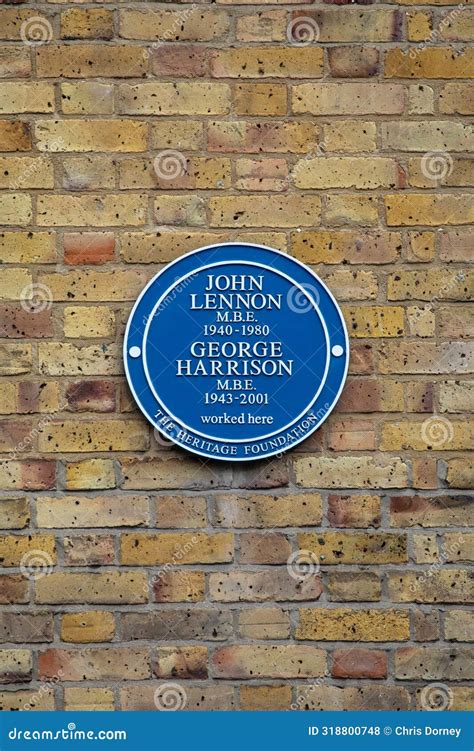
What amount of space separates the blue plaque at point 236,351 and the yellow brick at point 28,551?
429 mm

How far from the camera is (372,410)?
117 inches

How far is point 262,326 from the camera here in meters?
2.96

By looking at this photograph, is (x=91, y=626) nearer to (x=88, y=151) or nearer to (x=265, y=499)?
(x=265, y=499)

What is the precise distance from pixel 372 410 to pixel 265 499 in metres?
0.37

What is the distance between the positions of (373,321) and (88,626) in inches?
43.0

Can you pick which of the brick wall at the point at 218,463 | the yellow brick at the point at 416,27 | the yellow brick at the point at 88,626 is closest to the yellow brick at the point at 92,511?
the brick wall at the point at 218,463

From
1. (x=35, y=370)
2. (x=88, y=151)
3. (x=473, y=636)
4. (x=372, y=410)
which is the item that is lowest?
(x=473, y=636)

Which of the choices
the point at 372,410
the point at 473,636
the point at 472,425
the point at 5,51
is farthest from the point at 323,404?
the point at 5,51

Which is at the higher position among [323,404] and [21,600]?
[323,404]

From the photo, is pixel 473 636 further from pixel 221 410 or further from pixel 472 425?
pixel 221 410

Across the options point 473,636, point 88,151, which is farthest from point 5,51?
point 473,636

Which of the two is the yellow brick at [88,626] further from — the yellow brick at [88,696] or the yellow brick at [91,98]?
the yellow brick at [91,98]

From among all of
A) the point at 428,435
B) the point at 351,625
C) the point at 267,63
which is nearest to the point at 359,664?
the point at 351,625

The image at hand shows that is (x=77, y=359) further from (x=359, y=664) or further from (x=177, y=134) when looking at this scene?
(x=359, y=664)
